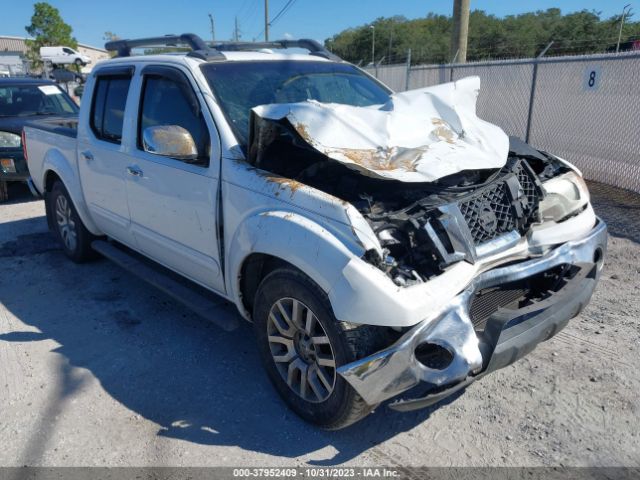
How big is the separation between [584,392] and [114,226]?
3.87 meters

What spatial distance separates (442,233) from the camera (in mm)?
2615

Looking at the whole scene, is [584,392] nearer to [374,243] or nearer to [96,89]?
[374,243]

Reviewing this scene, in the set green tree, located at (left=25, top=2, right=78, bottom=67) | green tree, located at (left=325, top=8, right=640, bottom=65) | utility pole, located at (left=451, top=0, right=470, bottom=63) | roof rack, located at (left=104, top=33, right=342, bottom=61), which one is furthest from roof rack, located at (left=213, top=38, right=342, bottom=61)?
Result: green tree, located at (left=25, top=2, right=78, bottom=67)

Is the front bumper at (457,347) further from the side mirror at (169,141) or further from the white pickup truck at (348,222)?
the side mirror at (169,141)

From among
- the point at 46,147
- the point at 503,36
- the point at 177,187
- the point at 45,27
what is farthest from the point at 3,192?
the point at 45,27

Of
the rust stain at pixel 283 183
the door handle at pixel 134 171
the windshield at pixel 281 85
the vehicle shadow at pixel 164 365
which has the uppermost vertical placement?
the windshield at pixel 281 85

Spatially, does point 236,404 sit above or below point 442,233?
below

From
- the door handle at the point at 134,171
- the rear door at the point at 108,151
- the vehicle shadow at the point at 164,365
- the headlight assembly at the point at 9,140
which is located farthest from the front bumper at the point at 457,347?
the headlight assembly at the point at 9,140

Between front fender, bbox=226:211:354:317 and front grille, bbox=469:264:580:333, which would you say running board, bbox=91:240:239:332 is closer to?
front fender, bbox=226:211:354:317

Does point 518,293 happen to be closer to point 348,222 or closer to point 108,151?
point 348,222

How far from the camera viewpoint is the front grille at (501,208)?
2.79 metres

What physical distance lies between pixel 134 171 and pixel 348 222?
223 cm

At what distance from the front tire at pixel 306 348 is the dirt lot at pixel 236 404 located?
20 cm

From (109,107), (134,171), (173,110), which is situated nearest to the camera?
(173,110)
